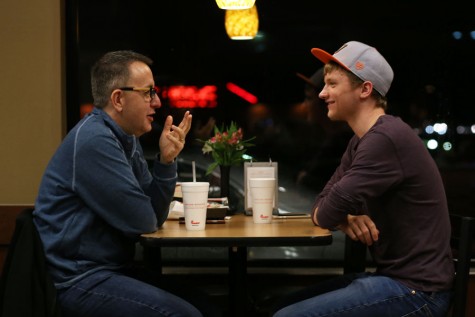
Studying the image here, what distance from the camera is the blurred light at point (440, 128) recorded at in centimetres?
400

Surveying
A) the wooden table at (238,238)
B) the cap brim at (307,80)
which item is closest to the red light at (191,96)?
the cap brim at (307,80)

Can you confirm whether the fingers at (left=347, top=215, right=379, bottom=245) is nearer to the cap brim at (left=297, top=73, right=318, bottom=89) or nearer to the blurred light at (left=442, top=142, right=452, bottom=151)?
the cap brim at (left=297, top=73, right=318, bottom=89)

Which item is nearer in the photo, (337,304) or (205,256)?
(337,304)

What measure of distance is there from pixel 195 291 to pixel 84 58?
66.7 inches

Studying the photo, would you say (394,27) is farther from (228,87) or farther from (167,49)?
(167,49)

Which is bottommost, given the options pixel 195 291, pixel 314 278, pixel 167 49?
pixel 314 278

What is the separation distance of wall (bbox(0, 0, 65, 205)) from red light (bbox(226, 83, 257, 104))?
3.02 feet

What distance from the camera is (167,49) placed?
3.99 metres

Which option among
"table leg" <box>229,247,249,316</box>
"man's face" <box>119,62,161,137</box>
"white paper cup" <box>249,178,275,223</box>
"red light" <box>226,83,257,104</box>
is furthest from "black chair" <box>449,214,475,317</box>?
"red light" <box>226,83,257,104</box>

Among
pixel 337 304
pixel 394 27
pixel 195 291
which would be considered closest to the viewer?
pixel 337 304

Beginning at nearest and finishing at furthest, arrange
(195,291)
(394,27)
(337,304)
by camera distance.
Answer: (337,304), (195,291), (394,27)

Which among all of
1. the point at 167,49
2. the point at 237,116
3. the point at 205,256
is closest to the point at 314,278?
the point at 205,256

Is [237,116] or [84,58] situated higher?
[84,58]

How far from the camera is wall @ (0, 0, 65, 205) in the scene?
12.5 ft
